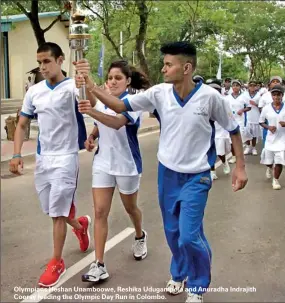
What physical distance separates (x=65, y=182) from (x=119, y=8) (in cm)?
1313

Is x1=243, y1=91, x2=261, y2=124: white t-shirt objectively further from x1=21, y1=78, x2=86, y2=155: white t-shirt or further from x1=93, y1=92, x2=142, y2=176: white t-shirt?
x1=21, y1=78, x2=86, y2=155: white t-shirt

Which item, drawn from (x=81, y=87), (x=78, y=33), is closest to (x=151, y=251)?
(x=81, y=87)

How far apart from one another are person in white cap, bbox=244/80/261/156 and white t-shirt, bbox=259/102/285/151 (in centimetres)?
279

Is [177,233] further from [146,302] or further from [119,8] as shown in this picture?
[119,8]

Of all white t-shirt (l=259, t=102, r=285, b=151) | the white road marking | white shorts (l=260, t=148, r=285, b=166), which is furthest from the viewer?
white t-shirt (l=259, t=102, r=285, b=151)

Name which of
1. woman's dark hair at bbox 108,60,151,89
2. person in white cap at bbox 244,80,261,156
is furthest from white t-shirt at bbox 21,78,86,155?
person in white cap at bbox 244,80,261,156

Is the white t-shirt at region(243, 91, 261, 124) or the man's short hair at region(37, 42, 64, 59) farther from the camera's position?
the white t-shirt at region(243, 91, 261, 124)

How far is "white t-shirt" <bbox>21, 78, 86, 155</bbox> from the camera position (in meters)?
3.57

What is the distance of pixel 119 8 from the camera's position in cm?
1577

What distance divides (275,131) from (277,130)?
0.05 meters

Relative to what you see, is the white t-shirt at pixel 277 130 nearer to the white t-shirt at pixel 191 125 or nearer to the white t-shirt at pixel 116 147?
the white t-shirt at pixel 116 147

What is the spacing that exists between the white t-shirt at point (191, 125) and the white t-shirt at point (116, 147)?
0.51m

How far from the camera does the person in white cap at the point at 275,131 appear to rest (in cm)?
707

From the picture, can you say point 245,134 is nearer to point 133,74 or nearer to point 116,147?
point 133,74
